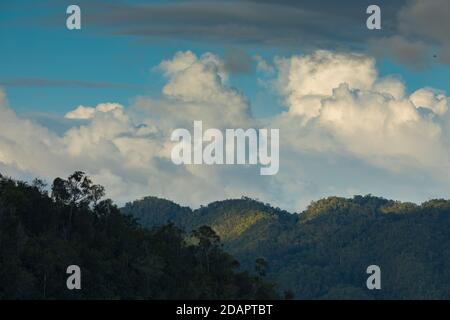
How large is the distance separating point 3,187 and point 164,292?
21031mm

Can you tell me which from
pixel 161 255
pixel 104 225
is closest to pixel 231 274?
pixel 161 255

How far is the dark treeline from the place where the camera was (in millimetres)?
88438

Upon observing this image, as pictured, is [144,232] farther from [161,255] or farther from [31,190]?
[31,190]

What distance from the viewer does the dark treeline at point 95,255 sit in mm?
88438

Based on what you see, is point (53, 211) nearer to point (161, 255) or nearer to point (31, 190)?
point (31, 190)

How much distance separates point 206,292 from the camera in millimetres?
105688

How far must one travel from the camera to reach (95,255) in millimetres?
99375

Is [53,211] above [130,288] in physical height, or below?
above
